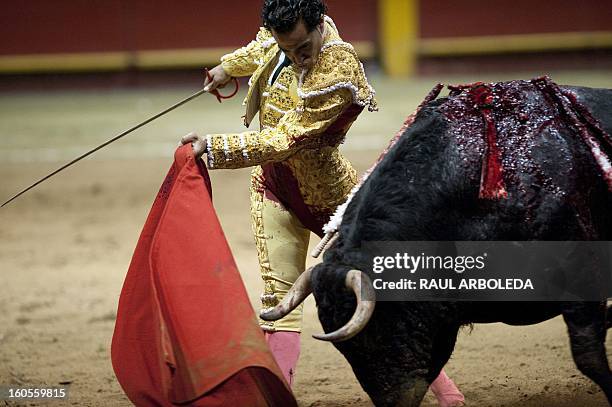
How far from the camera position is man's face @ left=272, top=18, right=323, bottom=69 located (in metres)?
2.51

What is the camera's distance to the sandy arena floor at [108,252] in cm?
323

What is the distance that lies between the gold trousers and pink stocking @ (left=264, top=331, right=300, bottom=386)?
0.06ft

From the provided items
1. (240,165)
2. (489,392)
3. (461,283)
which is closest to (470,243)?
(461,283)

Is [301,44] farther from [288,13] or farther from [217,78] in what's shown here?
[217,78]

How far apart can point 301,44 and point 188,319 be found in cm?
74

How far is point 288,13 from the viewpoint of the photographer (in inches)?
96.7

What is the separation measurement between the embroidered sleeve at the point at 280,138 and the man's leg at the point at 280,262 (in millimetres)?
324

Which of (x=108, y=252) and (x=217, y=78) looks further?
(x=108, y=252)

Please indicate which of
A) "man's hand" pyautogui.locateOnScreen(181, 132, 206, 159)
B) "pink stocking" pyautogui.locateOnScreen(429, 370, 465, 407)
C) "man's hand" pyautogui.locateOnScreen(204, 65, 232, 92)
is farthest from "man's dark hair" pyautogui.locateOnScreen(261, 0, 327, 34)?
"pink stocking" pyautogui.locateOnScreen(429, 370, 465, 407)

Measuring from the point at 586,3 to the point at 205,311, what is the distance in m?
8.26

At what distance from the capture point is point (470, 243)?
2471 mm

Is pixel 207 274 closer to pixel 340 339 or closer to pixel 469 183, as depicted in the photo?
pixel 340 339

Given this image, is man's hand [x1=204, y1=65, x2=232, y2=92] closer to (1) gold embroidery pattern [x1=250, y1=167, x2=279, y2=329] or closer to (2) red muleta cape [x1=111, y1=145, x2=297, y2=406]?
(1) gold embroidery pattern [x1=250, y1=167, x2=279, y2=329]

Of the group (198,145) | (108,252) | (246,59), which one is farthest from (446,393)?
(108,252)
